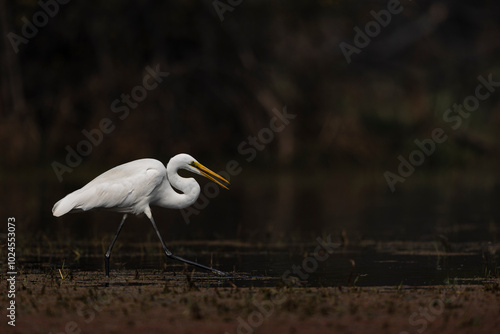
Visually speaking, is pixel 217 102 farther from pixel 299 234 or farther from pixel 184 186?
pixel 184 186

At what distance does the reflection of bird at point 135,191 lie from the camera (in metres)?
9.52

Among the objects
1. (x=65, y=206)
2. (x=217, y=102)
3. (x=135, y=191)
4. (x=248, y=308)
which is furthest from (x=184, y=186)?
(x=217, y=102)

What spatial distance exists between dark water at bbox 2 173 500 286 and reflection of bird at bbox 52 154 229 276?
672 mm

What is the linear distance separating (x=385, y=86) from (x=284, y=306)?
28274 mm

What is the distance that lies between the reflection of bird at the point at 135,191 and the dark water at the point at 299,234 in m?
0.67

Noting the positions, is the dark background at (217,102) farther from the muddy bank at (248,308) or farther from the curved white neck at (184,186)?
the muddy bank at (248,308)

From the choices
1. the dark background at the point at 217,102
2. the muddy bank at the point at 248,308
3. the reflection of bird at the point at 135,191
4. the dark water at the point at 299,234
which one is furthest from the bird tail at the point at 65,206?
the dark background at the point at 217,102

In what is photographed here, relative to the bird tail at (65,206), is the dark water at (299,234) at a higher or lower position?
lower

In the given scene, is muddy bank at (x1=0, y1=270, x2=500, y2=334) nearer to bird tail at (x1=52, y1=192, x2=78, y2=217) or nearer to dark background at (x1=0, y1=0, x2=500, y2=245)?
bird tail at (x1=52, y1=192, x2=78, y2=217)

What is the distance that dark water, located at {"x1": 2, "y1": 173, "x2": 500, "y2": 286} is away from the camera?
385 inches

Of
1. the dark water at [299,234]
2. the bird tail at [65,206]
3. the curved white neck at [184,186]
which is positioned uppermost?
the bird tail at [65,206]

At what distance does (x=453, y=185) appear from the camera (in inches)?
913

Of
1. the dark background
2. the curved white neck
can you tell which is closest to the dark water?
the curved white neck

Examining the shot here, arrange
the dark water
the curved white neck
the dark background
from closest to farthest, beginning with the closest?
the dark water, the curved white neck, the dark background
